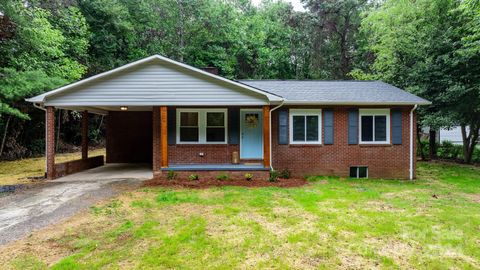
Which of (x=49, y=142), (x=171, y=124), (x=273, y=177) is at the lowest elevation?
(x=273, y=177)

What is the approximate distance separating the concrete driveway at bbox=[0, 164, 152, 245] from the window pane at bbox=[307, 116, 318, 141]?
597 centimetres

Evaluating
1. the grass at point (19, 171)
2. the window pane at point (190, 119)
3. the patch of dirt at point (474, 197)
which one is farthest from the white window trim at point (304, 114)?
the grass at point (19, 171)

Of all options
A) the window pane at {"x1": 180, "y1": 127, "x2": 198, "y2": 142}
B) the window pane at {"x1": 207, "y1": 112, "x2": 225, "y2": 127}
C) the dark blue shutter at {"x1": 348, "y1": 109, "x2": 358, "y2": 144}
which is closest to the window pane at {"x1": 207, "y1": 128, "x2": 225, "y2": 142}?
the window pane at {"x1": 207, "y1": 112, "x2": 225, "y2": 127}

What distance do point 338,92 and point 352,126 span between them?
4.92ft

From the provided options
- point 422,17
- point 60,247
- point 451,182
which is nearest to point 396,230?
point 60,247

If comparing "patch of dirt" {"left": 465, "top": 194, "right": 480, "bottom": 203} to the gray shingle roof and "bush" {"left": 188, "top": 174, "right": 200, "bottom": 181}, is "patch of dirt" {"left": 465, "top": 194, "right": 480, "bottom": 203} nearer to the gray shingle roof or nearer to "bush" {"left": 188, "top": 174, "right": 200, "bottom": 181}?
the gray shingle roof

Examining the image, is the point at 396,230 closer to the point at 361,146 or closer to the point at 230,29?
the point at 361,146

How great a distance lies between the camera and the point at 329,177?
10531 mm

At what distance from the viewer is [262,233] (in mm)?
4836

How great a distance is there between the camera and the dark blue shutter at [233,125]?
421 inches

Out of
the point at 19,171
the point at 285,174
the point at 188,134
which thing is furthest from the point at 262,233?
the point at 19,171

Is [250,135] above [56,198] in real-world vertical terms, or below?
above

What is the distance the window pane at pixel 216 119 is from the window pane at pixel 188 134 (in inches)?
23.7

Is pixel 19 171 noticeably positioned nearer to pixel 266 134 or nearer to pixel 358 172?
pixel 266 134
